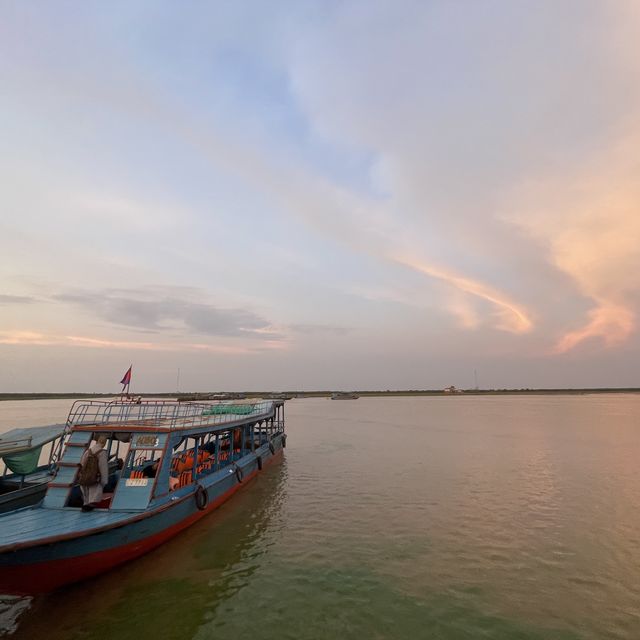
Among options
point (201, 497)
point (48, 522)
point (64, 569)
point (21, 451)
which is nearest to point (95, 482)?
point (48, 522)

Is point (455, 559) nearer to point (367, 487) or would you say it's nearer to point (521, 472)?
point (367, 487)

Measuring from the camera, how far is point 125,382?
19.5m

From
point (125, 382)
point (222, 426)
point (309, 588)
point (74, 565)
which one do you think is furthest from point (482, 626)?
point (125, 382)

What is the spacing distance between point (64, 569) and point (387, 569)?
28.7 ft

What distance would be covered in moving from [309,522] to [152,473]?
6963mm

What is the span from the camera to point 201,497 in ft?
48.5

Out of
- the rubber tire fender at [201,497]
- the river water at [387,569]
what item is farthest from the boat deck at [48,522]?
the rubber tire fender at [201,497]

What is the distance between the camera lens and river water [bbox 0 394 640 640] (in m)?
8.83

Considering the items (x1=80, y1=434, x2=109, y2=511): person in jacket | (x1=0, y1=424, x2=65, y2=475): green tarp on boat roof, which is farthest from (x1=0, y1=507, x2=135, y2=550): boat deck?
(x1=0, y1=424, x2=65, y2=475): green tarp on boat roof

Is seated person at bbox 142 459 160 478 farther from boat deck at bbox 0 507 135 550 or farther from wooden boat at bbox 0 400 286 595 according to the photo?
boat deck at bbox 0 507 135 550

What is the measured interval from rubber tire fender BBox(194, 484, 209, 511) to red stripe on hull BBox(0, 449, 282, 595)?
2.19 m

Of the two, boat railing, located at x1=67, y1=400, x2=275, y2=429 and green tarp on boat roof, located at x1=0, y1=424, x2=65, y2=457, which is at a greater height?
boat railing, located at x1=67, y1=400, x2=275, y2=429

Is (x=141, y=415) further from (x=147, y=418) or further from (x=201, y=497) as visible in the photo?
(x=201, y=497)

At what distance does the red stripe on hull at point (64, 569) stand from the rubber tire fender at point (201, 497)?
219 centimetres
